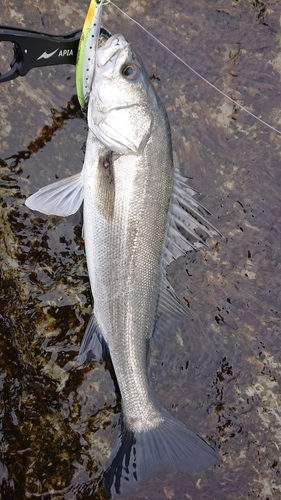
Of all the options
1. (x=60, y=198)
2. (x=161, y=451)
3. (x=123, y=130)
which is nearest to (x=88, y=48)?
(x=123, y=130)

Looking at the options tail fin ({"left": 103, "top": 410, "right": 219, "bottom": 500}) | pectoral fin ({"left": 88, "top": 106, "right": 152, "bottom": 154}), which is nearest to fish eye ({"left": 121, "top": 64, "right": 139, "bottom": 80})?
pectoral fin ({"left": 88, "top": 106, "right": 152, "bottom": 154})

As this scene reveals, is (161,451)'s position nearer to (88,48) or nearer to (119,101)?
(119,101)

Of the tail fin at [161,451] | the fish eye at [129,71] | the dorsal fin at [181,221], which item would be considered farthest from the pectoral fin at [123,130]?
the tail fin at [161,451]

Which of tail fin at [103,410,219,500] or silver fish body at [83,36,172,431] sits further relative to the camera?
tail fin at [103,410,219,500]

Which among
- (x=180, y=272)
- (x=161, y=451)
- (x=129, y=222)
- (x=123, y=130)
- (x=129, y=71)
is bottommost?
(x=161, y=451)

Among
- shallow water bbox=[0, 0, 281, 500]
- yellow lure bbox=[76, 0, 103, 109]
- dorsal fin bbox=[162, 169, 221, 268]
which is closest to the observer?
yellow lure bbox=[76, 0, 103, 109]

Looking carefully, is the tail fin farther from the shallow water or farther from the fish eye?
the fish eye

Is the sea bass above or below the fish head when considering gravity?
below
